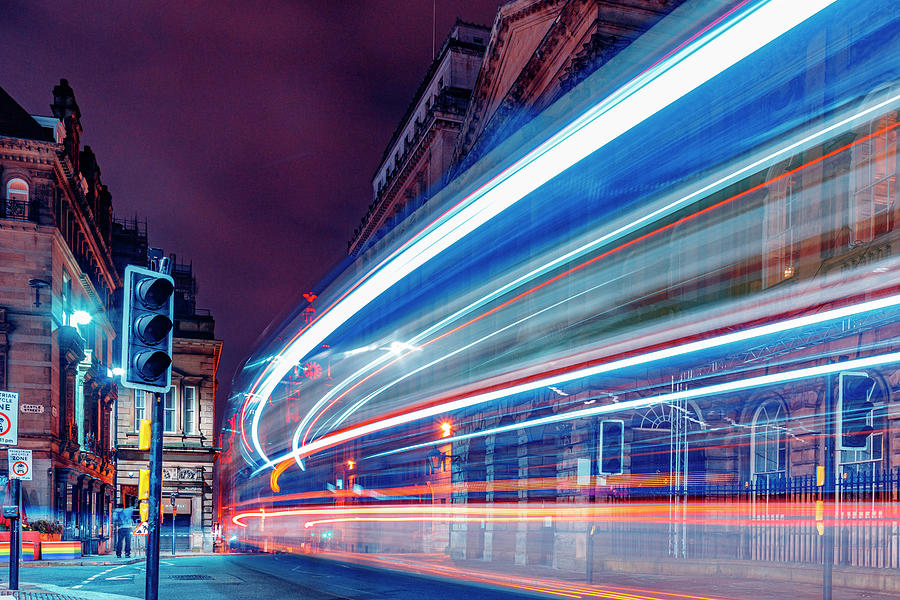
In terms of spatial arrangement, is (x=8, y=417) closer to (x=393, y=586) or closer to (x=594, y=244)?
(x=393, y=586)

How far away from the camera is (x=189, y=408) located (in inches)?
2437

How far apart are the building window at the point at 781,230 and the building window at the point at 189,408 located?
48.5 metres

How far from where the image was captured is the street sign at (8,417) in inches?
474

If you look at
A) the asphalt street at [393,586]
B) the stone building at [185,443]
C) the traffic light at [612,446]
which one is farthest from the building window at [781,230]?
the stone building at [185,443]

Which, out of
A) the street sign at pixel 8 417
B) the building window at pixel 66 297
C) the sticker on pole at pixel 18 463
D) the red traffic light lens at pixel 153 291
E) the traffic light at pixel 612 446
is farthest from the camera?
the building window at pixel 66 297

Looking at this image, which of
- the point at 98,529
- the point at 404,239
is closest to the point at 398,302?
the point at 404,239

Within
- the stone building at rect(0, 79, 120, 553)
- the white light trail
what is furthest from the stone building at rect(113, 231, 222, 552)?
the white light trail

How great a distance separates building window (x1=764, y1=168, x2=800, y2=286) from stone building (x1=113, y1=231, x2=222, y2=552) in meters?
45.8

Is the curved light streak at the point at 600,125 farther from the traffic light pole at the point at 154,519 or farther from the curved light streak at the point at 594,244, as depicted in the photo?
the traffic light pole at the point at 154,519

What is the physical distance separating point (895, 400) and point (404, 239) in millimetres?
10026

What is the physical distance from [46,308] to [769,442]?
2975 centimetres

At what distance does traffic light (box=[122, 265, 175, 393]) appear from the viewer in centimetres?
618

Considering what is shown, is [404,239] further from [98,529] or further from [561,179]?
[98,529]

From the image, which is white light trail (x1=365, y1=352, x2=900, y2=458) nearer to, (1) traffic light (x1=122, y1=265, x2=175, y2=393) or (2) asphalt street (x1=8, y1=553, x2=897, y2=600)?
(2) asphalt street (x1=8, y1=553, x2=897, y2=600)
